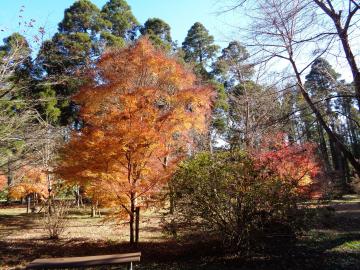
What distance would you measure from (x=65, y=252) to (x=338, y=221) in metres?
11.3

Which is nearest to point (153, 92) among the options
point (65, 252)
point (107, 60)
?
point (107, 60)

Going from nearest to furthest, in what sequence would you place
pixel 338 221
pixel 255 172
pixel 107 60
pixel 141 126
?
1. pixel 255 172
2. pixel 141 126
3. pixel 107 60
4. pixel 338 221

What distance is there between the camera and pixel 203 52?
31219mm

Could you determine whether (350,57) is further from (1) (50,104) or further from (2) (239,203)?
(1) (50,104)

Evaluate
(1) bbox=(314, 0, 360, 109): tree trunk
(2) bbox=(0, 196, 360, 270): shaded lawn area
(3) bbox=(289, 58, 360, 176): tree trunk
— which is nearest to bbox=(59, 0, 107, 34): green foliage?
(2) bbox=(0, 196, 360, 270): shaded lawn area

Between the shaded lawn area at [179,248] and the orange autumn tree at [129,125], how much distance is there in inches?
68.4

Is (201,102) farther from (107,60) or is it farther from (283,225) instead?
(283,225)

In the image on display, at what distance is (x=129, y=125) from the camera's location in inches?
354

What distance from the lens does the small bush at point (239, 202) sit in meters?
7.87

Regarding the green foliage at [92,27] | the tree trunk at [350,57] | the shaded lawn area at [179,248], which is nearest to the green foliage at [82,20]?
the green foliage at [92,27]

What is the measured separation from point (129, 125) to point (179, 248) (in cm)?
402

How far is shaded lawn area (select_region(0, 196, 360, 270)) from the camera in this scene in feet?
25.2

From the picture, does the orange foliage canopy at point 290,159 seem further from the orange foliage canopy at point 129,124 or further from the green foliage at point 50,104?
the green foliage at point 50,104

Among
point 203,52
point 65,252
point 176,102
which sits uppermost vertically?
point 203,52
